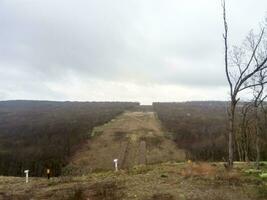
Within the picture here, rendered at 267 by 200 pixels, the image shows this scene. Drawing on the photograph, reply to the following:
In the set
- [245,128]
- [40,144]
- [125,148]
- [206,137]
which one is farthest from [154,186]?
[206,137]

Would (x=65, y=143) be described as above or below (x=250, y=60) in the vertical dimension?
below

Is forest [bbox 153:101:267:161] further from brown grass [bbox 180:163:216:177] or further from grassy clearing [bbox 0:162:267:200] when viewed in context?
grassy clearing [bbox 0:162:267:200]

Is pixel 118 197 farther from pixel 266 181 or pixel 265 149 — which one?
pixel 265 149

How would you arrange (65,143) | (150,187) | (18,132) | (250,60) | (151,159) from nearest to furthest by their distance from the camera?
(150,187) → (250,60) → (151,159) → (65,143) → (18,132)

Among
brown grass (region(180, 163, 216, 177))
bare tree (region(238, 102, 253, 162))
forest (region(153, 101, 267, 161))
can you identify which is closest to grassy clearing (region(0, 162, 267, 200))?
brown grass (region(180, 163, 216, 177))

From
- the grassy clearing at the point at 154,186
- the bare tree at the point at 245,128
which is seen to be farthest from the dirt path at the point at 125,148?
the grassy clearing at the point at 154,186

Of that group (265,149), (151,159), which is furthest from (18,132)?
(265,149)

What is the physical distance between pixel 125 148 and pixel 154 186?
60081 millimetres

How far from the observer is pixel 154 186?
1973 centimetres

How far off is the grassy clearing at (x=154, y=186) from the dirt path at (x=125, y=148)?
35863mm

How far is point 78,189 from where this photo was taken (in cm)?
1995

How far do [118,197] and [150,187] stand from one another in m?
2.03

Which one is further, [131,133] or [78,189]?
[131,133]

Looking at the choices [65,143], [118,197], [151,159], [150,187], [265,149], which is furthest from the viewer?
[65,143]
